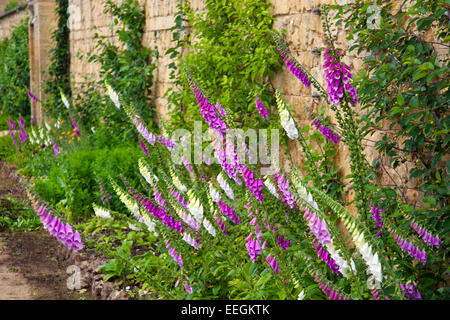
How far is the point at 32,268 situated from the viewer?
4.75m

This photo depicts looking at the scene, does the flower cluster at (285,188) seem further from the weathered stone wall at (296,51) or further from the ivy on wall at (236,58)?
the ivy on wall at (236,58)

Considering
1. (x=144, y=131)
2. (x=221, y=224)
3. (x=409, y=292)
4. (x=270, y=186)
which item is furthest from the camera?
(x=144, y=131)

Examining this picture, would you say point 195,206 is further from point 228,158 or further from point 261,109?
point 261,109

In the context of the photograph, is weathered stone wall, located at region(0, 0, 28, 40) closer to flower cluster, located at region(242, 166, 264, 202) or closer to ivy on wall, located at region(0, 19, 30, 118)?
ivy on wall, located at region(0, 19, 30, 118)

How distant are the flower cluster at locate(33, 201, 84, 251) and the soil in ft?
4.79

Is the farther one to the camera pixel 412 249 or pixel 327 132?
pixel 327 132

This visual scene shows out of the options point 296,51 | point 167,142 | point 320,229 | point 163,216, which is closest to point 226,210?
point 163,216

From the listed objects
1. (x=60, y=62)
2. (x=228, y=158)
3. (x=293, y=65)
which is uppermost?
(x=60, y=62)

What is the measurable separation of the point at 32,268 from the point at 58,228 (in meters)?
2.33

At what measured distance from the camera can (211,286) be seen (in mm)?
3451

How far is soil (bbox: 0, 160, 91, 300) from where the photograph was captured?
414 centimetres

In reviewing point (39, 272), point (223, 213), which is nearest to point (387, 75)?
point (223, 213)

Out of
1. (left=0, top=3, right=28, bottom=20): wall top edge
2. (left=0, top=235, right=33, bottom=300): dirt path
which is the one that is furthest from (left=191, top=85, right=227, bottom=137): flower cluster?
(left=0, top=3, right=28, bottom=20): wall top edge
